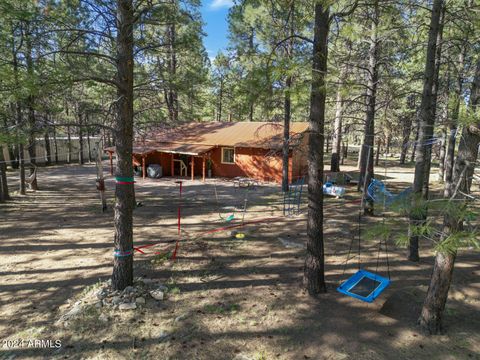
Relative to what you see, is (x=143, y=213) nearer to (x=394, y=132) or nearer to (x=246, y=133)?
(x=394, y=132)

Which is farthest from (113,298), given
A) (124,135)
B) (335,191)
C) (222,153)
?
(222,153)

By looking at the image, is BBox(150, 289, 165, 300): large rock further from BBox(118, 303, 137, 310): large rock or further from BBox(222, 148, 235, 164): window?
BBox(222, 148, 235, 164): window

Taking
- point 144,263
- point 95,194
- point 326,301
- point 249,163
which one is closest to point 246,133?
point 249,163

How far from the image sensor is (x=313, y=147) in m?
5.18

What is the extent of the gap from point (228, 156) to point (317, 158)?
50.1 feet

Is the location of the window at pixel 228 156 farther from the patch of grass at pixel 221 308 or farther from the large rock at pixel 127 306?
the large rock at pixel 127 306

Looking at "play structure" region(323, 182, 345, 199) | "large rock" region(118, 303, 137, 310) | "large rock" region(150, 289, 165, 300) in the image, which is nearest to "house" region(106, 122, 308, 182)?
"play structure" region(323, 182, 345, 199)

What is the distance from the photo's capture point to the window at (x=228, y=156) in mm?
20062

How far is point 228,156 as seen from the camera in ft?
66.4

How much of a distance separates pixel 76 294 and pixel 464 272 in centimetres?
803

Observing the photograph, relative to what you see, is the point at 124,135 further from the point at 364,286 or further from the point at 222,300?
the point at 364,286

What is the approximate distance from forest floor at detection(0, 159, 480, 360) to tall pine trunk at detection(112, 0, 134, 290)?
848 mm

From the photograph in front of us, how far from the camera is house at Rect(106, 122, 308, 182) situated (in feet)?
61.2

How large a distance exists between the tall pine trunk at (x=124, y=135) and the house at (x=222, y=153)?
13.0m
